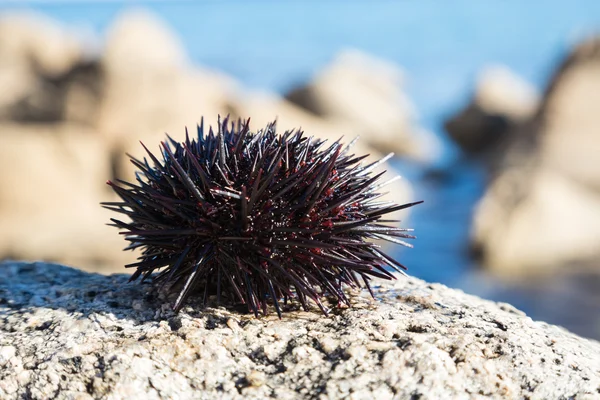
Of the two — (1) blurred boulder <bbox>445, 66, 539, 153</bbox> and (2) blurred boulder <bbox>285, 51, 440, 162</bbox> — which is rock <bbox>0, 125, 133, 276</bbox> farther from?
(1) blurred boulder <bbox>445, 66, 539, 153</bbox>

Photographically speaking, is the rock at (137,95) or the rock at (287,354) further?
the rock at (137,95)

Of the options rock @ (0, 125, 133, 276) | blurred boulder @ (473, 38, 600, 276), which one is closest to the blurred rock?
rock @ (0, 125, 133, 276)

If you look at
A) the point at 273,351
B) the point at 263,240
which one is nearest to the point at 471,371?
the point at 273,351

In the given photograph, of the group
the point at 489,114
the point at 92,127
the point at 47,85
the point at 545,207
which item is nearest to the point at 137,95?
the point at 92,127

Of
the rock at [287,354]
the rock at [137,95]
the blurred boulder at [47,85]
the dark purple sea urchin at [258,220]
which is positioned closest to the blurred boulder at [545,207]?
the rock at [137,95]

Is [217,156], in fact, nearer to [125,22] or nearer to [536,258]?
[536,258]

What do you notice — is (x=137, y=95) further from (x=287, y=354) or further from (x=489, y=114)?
(x=489, y=114)

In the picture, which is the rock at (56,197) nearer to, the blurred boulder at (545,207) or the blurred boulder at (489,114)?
the blurred boulder at (545,207)
